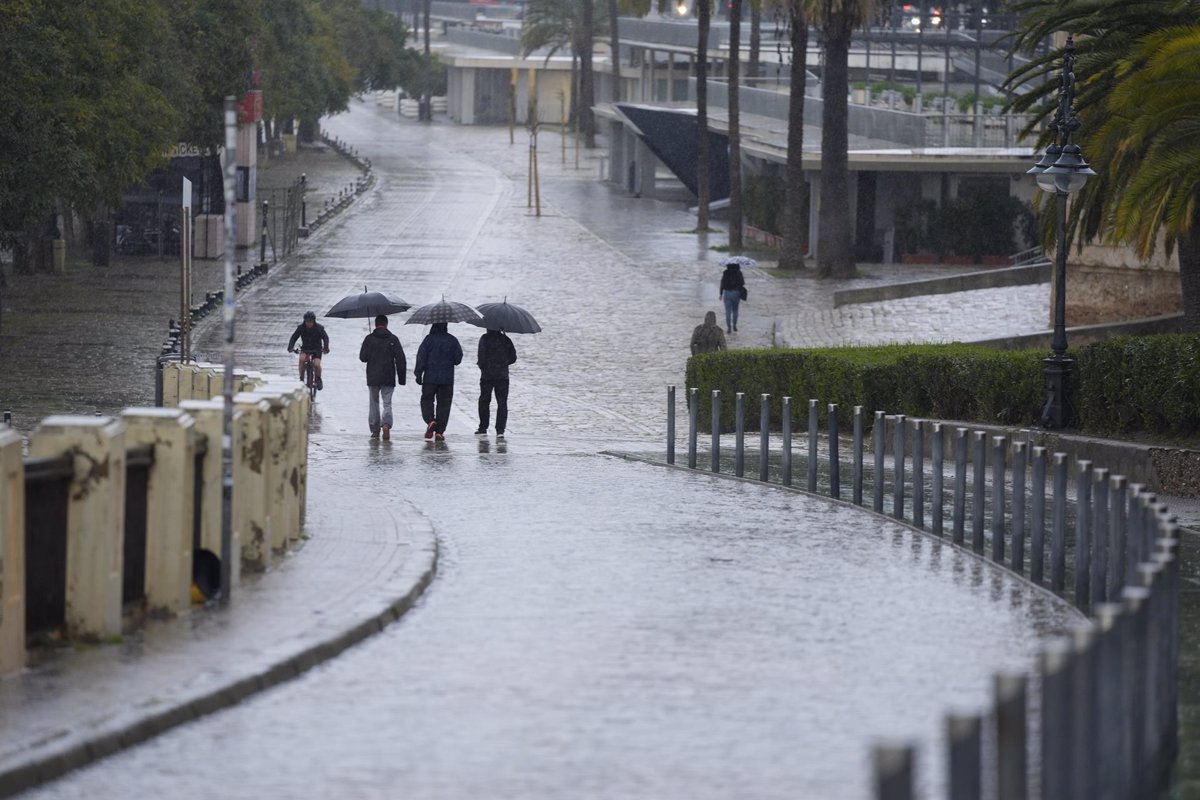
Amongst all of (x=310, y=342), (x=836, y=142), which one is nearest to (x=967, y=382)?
(x=310, y=342)

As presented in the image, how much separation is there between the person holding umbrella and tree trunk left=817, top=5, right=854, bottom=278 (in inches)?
932

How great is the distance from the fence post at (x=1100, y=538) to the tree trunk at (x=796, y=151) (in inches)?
1322

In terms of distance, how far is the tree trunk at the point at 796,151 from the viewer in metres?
45.8

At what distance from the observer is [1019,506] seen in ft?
43.8

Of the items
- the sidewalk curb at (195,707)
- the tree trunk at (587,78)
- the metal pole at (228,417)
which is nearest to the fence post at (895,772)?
the sidewalk curb at (195,707)

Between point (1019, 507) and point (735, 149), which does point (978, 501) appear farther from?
point (735, 149)

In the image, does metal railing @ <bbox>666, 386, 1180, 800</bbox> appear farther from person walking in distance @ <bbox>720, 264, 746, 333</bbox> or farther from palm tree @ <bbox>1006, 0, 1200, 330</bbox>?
person walking in distance @ <bbox>720, 264, 746, 333</bbox>

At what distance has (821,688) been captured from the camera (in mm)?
9000

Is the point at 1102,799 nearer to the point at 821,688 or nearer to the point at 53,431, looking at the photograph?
the point at 821,688

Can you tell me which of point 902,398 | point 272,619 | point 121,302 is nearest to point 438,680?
point 272,619

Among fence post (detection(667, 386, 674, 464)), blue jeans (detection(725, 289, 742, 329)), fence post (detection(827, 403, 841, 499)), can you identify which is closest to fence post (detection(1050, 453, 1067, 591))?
fence post (detection(827, 403, 841, 499))

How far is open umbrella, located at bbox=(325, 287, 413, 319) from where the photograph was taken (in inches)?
984

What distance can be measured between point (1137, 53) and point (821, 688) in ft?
49.2

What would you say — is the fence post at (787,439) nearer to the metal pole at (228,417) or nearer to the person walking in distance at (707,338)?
the metal pole at (228,417)
